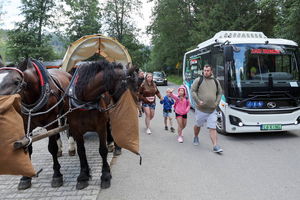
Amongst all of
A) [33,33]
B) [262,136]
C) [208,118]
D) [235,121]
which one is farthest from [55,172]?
[33,33]

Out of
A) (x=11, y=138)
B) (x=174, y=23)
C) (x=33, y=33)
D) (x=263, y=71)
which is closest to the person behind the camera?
(x=11, y=138)

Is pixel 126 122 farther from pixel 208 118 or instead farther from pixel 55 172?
pixel 208 118

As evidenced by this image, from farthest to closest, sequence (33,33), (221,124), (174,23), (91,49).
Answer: (174,23) → (33,33) → (221,124) → (91,49)

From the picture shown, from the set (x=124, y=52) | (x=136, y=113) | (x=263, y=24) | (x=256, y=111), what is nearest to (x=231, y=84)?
(x=256, y=111)

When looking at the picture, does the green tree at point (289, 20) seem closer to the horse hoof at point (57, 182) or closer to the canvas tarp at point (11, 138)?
the horse hoof at point (57, 182)

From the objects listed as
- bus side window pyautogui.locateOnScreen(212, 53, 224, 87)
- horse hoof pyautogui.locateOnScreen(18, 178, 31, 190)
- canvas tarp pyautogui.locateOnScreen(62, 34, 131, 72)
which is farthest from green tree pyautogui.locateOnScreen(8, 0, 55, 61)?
horse hoof pyautogui.locateOnScreen(18, 178, 31, 190)

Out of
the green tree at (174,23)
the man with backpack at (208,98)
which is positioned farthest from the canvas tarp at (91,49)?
the green tree at (174,23)

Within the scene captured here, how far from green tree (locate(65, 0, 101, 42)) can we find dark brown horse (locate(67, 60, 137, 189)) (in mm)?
26013

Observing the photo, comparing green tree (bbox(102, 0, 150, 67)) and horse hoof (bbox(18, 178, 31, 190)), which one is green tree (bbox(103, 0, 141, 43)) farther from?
horse hoof (bbox(18, 178, 31, 190))

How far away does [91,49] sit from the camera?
626cm

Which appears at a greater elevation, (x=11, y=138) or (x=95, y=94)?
(x=95, y=94)

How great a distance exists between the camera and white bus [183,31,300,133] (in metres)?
5.87

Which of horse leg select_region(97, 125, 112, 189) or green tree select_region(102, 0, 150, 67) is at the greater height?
green tree select_region(102, 0, 150, 67)

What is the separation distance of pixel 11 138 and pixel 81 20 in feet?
96.9
